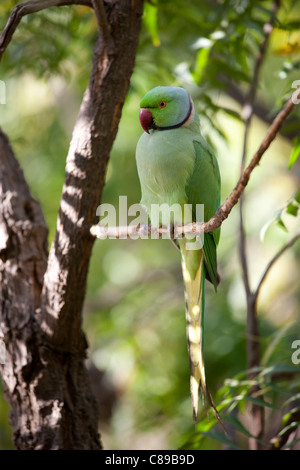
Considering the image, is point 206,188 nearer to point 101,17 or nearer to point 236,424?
point 101,17

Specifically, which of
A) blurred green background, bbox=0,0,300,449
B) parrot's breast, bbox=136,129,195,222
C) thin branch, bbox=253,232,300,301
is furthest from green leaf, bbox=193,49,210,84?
thin branch, bbox=253,232,300,301

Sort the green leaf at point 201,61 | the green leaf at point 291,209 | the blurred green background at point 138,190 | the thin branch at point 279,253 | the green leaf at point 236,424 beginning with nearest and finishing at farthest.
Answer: the green leaf at point 291,209 → the green leaf at point 236,424 → the thin branch at point 279,253 → the green leaf at point 201,61 → the blurred green background at point 138,190

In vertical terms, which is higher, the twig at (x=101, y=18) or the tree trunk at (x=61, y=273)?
the twig at (x=101, y=18)

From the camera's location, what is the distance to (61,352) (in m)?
1.72

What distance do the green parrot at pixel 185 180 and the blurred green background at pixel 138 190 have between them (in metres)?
0.23

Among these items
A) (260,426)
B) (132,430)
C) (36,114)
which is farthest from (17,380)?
(36,114)

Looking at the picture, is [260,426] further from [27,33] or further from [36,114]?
[36,114]

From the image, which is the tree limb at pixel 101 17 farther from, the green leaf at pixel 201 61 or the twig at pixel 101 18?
the green leaf at pixel 201 61

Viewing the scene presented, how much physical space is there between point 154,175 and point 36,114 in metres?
3.14

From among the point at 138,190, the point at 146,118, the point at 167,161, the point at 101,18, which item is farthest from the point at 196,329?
the point at 138,190

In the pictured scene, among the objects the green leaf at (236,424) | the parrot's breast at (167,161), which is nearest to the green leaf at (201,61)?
the parrot's breast at (167,161)

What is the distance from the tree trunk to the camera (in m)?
1.60

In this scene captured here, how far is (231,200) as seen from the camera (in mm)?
1176

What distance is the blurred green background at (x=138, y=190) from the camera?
210cm
